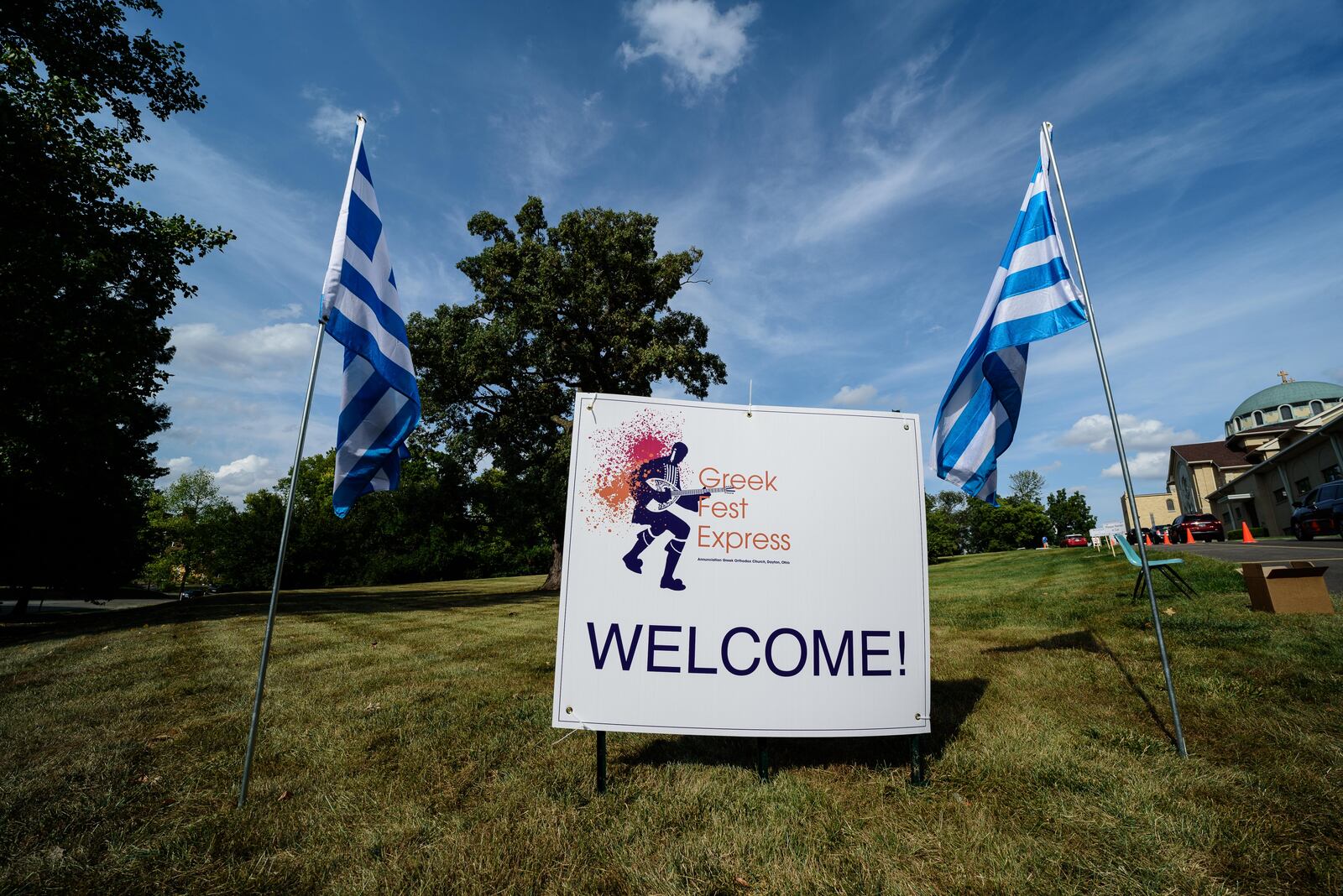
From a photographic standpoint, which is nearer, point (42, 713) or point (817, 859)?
point (817, 859)

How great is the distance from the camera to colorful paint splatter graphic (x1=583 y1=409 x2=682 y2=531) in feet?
11.6

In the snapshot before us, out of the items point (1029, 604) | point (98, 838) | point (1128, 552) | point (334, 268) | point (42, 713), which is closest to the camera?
point (98, 838)

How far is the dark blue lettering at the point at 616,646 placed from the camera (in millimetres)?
3391

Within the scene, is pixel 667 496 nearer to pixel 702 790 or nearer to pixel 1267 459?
pixel 702 790

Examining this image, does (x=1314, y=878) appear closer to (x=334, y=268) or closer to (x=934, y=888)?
(x=934, y=888)

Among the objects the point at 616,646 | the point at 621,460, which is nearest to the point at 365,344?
the point at 621,460

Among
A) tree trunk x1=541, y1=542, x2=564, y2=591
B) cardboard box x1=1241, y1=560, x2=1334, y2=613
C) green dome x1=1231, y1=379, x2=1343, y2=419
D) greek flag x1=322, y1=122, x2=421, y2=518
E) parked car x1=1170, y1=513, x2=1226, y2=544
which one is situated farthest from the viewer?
green dome x1=1231, y1=379, x2=1343, y2=419

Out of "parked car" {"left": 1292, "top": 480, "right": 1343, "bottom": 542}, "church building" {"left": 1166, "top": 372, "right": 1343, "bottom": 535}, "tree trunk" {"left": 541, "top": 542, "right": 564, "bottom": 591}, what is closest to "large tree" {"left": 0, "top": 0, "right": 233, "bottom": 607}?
"tree trunk" {"left": 541, "top": 542, "right": 564, "bottom": 591}

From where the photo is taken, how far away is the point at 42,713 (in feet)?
16.8

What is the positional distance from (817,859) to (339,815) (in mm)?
2567

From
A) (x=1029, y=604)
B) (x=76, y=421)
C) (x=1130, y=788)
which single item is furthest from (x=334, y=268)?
(x=76, y=421)

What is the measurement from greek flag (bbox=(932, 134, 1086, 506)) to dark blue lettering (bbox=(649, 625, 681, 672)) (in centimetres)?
316

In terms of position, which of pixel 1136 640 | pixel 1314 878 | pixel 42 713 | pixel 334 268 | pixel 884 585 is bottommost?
pixel 42 713

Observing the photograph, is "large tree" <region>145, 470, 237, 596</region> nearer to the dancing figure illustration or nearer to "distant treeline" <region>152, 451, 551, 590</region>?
"distant treeline" <region>152, 451, 551, 590</region>
